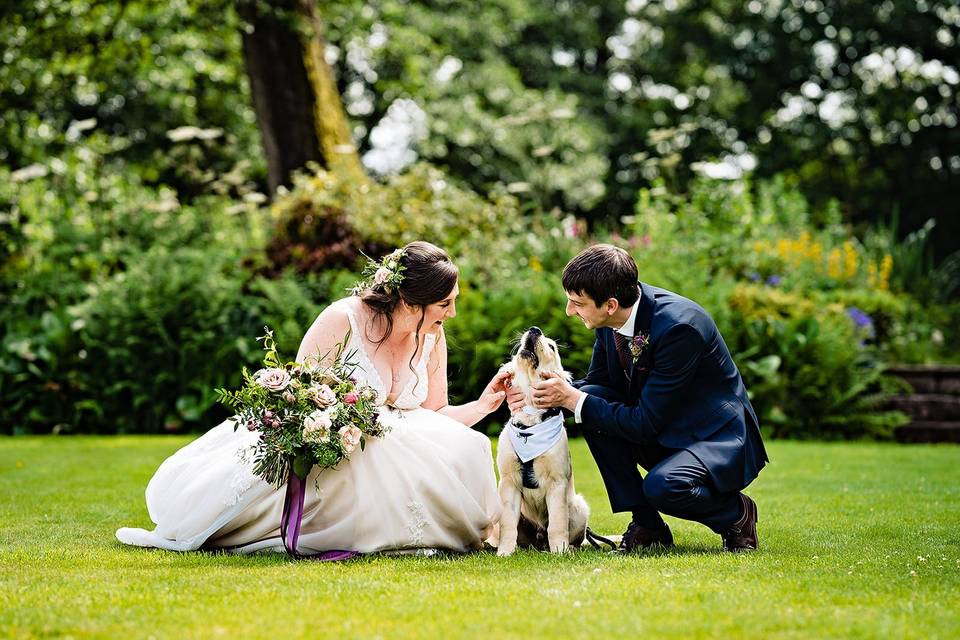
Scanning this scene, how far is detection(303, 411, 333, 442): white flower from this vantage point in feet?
16.4

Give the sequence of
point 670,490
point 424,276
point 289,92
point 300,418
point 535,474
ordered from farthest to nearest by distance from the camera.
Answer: point 289,92, point 424,276, point 535,474, point 300,418, point 670,490

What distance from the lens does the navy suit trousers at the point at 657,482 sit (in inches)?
196

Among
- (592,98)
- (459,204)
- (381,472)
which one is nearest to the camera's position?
(381,472)

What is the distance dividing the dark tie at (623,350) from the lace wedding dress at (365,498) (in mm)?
817

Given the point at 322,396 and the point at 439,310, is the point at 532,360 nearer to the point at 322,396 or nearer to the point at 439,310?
the point at 439,310

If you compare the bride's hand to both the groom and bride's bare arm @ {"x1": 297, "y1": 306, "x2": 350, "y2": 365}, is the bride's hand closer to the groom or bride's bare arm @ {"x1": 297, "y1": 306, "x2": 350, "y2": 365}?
the groom

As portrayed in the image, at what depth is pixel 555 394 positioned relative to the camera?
512 centimetres

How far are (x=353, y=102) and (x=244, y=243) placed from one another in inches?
473

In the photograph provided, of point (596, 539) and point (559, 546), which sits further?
point (596, 539)

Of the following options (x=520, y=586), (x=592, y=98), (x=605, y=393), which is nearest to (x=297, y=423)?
(x=520, y=586)

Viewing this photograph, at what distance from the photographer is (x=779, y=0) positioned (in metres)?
25.7

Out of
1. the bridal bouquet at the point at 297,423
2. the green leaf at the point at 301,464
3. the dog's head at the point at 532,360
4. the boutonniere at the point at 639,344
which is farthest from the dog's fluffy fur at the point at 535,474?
the green leaf at the point at 301,464

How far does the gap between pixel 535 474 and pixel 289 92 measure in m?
9.93

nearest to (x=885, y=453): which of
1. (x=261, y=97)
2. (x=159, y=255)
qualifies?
(x=159, y=255)
